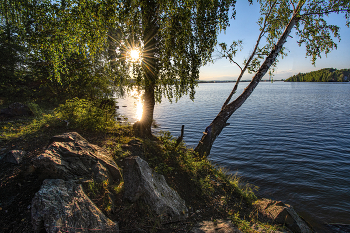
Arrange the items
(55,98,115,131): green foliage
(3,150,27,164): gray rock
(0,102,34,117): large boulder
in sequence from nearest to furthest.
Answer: (3,150,27,164): gray rock → (55,98,115,131): green foliage → (0,102,34,117): large boulder

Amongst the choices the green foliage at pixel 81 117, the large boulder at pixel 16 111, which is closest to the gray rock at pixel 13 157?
the green foliage at pixel 81 117

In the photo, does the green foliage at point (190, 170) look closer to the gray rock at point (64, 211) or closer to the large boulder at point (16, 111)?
the gray rock at point (64, 211)

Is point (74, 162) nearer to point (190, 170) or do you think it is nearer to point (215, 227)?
point (215, 227)

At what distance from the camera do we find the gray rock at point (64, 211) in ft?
10.1

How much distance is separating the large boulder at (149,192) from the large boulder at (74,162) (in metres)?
0.68

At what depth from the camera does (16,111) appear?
13.4 m

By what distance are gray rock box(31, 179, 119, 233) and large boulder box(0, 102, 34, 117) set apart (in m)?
13.6

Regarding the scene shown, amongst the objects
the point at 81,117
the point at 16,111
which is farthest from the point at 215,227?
the point at 16,111

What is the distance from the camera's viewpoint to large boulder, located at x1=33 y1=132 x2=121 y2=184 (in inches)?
161

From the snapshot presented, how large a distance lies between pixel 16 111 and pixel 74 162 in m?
13.3

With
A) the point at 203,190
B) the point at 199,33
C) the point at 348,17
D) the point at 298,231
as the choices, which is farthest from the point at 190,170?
the point at 348,17

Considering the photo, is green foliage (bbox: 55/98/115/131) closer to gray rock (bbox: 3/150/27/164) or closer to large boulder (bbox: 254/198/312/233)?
gray rock (bbox: 3/150/27/164)

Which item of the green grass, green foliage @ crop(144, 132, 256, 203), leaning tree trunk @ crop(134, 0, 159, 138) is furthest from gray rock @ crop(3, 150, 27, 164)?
leaning tree trunk @ crop(134, 0, 159, 138)

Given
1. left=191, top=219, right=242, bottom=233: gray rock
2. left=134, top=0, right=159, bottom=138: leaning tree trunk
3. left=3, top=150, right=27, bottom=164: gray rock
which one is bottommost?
left=191, top=219, right=242, bottom=233: gray rock
